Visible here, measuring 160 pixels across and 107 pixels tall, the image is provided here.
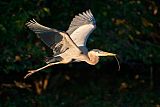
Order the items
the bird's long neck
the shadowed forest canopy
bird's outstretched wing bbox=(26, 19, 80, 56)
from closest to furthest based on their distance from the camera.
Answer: bird's outstretched wing bbox=(26, 19, 80, 56) < the bird's long neck < the shadowed forest canopy

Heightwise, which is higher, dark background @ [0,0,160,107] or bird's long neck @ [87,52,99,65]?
bird's long neck @ [87,52,99,65]

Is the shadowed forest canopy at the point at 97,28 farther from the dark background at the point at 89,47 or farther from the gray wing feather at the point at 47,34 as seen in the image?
the gray wing feather at the point at 47,34

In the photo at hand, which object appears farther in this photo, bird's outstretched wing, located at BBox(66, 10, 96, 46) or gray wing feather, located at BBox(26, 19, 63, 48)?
bird's outstretched wing, located at BBox(66, 10, 96, 46)

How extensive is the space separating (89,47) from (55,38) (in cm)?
191

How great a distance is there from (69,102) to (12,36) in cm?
123

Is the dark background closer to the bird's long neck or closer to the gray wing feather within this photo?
the gray wing feather

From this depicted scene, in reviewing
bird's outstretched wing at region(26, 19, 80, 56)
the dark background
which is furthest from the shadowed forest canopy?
bird's outstretched wing at region(26, 19, 80, 56)

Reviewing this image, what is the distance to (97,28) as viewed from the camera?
6.87 meters

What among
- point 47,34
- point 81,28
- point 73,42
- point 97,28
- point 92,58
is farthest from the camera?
point 97,28

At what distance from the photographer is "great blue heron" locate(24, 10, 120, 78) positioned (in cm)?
487

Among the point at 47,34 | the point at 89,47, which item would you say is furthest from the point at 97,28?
the point at 47,34

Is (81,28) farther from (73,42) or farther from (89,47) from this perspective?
(89,47)

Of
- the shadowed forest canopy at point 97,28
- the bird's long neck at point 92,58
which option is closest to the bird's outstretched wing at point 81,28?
the bird's long neck at point 92,58

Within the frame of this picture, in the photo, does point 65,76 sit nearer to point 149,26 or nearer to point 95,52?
point 149,26
